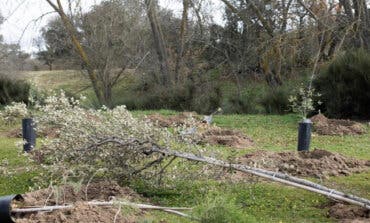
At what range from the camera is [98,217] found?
462 cm

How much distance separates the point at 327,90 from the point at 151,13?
9.98m

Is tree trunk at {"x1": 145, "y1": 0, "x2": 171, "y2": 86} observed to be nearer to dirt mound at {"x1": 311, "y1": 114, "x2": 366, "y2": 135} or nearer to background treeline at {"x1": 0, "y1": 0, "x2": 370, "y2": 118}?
background treeline at {"x1": 0, "y1": 0, "x2": 370, "y2": 118}

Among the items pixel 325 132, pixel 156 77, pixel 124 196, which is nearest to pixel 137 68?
pixel 156 77

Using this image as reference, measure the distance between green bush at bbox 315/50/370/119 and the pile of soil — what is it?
11264mm

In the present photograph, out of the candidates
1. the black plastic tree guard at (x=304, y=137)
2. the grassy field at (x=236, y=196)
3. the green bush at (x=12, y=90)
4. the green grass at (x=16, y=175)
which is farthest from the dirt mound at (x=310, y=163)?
the green bush at (x=12, y=90)

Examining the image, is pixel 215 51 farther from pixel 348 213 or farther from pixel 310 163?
pixel 348 213

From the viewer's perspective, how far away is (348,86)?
15859 mm

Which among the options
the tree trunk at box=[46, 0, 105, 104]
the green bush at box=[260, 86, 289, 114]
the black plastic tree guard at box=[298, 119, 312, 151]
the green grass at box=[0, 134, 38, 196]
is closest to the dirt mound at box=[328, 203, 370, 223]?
the black plastic tree guard at box=[298, 119, 312, 151]

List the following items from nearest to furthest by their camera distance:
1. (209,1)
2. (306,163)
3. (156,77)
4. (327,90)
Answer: (306,163) → (327,90) → (209,1) → (156,77)

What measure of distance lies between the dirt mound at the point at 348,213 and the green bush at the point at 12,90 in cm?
2025

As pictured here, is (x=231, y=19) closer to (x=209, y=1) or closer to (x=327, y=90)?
(x=209, y=1)

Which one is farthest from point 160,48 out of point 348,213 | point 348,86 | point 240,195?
point 348,213

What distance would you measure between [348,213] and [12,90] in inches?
836

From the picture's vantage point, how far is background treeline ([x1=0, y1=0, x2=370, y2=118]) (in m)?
18.5
